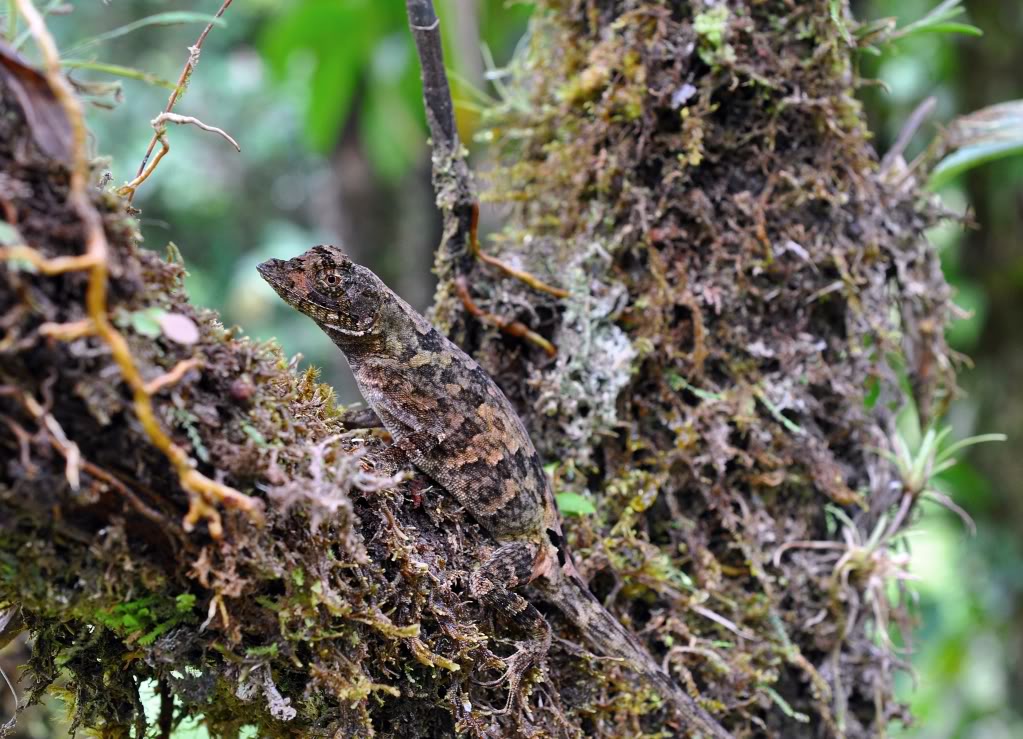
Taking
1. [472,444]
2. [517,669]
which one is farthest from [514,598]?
[472,444]

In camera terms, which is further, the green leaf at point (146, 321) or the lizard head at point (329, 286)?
the lizard head at point (329, 286)

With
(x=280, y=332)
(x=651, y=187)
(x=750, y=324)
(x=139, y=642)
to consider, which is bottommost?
(x=280, y=332)

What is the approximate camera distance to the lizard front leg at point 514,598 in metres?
2.06

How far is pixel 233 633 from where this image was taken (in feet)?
5.09

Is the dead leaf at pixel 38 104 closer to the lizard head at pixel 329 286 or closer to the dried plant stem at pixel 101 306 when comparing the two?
the dried plant stem at pixel 101 306

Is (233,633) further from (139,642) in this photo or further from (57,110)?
(57,110)

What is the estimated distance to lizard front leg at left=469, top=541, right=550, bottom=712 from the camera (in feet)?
6.77

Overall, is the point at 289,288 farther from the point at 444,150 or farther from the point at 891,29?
the point at 891,29

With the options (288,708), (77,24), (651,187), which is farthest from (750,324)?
(77,24)

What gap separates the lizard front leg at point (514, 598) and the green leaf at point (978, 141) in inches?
85.8

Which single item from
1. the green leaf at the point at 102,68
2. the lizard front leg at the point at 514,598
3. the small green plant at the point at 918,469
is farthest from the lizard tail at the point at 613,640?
the green leaf at the point at 102,68

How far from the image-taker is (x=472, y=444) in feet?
8.59

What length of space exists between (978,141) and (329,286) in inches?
100

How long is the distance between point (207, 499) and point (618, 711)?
4.69 feet
